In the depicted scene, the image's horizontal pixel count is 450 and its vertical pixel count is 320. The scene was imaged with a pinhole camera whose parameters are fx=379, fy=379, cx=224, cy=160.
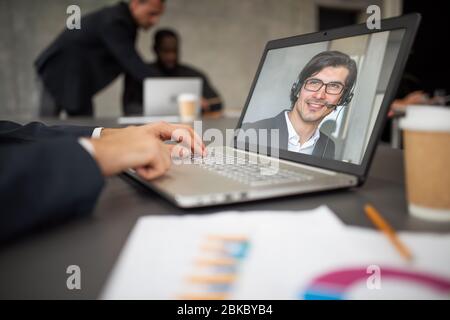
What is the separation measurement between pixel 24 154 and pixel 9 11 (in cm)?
451

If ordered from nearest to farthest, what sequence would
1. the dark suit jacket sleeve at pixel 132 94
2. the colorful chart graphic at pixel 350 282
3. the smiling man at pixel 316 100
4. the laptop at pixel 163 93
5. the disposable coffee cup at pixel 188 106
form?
the colorful chart graphic at pixel 350 282
the smiling man at pixel 316 100
the disposable coffee cup at pixel 188 106
the laptop at pixel 163 93
the dark suit jacket sleeve at pixel 132 94

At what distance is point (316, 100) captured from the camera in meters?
0.68

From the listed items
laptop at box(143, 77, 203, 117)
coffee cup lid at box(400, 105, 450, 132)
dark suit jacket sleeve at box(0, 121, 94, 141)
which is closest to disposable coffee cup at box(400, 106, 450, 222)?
coffee cup lid at box(400, 105, 450, 132)

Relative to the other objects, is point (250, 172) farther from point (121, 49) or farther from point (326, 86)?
point (121, 49)

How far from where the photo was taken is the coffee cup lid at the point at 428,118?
446mm

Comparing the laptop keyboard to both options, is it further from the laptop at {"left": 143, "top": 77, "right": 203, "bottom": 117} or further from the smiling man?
the laptop at {"left": 143, "top": 77, "right": 203, "bottom": 117}

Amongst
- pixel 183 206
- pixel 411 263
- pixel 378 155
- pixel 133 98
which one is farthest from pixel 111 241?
pixel 133 98

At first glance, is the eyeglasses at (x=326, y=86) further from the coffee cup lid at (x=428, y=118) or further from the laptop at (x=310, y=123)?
Answer: the coffee cup lid at (x=428, y=118)

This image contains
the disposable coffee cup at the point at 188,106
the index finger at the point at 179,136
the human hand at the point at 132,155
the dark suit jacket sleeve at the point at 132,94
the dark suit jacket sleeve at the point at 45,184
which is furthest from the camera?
the dark suit jacket sleeve at the point at 132,94

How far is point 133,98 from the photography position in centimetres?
347

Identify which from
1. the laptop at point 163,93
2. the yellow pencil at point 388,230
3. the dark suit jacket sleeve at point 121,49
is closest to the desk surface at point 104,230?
the yellow pencil at point 388,230

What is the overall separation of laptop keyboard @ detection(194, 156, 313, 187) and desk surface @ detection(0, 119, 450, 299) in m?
0.03

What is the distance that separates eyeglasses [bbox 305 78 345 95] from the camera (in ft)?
2.15

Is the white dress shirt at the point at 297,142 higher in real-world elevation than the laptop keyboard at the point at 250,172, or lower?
higher
